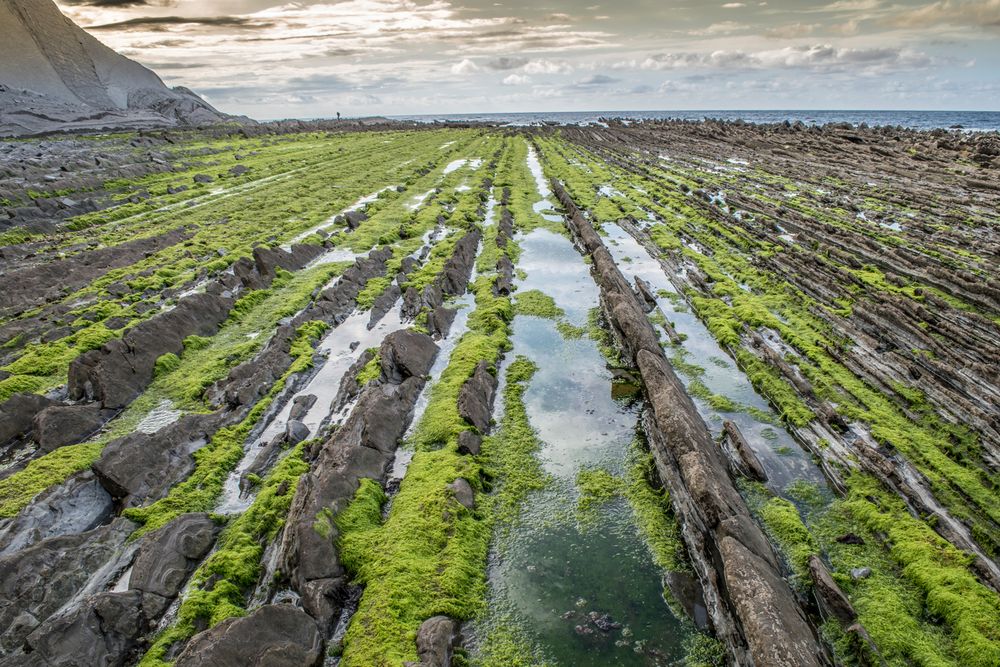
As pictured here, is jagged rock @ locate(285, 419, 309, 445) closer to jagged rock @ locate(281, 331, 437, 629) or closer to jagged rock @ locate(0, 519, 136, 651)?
jagged rock @ locate(281, 331, 437, 629)

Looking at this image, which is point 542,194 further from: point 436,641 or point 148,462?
point 436,641

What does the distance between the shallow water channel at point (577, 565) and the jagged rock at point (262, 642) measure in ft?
8.05

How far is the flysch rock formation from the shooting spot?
93406 millimetres

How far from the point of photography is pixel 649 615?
7.68 metres

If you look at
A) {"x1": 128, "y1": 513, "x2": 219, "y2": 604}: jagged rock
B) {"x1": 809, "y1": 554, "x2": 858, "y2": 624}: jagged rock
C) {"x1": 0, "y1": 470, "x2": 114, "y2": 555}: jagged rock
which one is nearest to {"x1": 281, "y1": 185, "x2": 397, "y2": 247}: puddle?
{"x1": 0, "y1": 470, "x2": 114, "y2": 555}: jagged rock

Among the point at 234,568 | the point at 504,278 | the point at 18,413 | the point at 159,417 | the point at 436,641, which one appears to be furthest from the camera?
the point at 504,278

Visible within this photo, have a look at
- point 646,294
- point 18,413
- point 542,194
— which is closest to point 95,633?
point 18,413

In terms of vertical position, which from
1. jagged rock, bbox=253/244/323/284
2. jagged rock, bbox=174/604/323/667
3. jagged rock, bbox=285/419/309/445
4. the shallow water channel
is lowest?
the shallow water channel

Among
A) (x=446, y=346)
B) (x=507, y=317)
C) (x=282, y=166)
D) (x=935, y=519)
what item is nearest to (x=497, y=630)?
(x=935, y=519)

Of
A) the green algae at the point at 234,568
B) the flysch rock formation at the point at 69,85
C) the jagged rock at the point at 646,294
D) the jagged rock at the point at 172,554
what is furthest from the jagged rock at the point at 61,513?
the flysch rock formation at the point at 69,85

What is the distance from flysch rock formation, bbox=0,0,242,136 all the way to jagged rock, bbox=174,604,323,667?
4456 inches

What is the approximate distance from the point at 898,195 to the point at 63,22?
184041 millimetres

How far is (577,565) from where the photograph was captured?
861 cm

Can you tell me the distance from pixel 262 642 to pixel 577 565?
4.91 m
